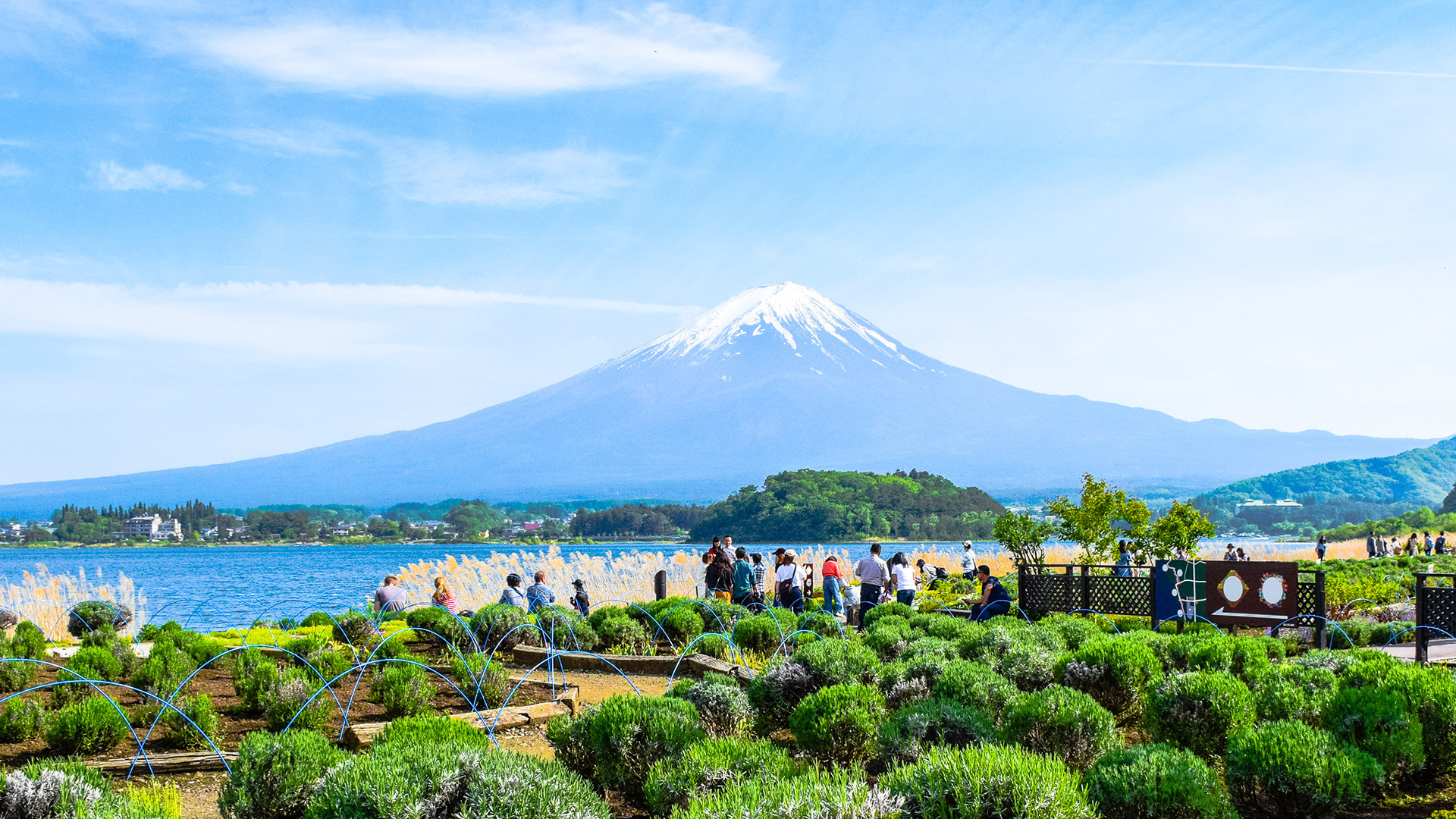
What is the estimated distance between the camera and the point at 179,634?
509 inches

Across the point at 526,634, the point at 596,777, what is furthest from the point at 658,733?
the point at 526,634

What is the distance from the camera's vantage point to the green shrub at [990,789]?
4.25m

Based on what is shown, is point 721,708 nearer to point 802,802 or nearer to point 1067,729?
point 1067,729

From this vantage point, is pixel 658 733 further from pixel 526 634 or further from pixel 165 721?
pixel 526 634

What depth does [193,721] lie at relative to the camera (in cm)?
777

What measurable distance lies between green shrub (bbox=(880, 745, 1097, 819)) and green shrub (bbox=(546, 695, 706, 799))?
1963 mm

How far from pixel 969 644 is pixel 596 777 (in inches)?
199

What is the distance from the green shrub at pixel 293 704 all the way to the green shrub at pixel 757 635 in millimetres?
5320

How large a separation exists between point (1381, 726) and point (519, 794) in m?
4.96

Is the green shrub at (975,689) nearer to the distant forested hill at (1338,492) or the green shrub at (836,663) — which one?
the green shrub at (836,663)

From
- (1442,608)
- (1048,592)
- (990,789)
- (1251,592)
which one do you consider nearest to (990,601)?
(1048,592)

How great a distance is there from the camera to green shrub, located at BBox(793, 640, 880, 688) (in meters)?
8.48

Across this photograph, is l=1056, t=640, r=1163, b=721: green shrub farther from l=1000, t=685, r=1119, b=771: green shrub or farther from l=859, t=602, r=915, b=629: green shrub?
l=859, t=602, r=915, b=629: green shrub

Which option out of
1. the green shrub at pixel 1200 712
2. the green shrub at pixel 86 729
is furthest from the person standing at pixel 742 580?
the green shrub at pixel 86 729
